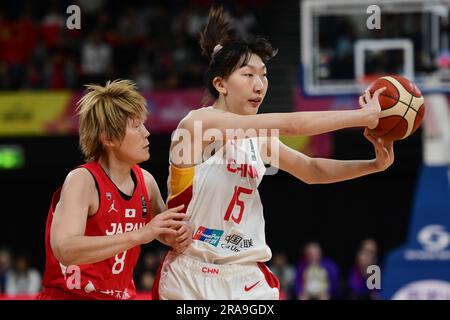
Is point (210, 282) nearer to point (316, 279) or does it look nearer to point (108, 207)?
point (108, 207)

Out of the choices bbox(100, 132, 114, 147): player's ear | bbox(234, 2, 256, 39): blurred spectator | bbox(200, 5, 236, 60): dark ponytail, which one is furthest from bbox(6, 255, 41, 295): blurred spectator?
bbox(100, 132, 114, 147): player's ear

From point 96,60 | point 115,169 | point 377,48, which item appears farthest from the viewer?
point 96,60

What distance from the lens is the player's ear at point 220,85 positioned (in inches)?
Result: 179

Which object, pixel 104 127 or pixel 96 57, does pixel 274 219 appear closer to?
pixel 96 57

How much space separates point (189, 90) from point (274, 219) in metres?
3.26

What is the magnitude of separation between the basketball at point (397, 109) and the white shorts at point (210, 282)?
3.23ft

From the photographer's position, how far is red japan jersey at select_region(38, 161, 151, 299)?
170 inches

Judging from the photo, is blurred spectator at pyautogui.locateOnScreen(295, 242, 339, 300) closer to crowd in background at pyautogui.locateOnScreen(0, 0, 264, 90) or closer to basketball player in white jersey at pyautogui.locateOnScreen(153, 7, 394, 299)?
crowd in background at pyautogui.locateOnScreen(0, 0, 264, 90)

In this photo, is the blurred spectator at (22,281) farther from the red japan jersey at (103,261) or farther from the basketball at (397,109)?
the basketball at (397,109)

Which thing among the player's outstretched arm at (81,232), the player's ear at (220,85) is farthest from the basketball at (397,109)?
the player's outstretched arm at (81,232)

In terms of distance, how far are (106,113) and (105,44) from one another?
11350 millimetres

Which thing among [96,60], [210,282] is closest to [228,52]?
[210,282]

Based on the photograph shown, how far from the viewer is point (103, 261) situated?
174 inches
